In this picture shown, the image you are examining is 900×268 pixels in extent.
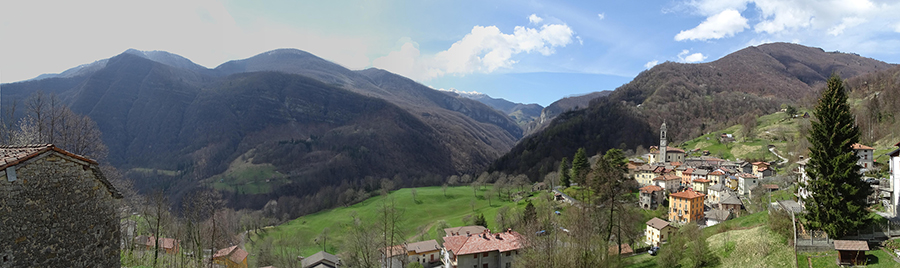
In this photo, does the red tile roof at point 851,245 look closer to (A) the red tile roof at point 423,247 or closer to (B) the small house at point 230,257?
(A) the red tile roof at point 423,247

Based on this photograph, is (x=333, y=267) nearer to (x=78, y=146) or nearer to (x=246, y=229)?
(x=78, y=146)

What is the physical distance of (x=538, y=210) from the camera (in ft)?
184

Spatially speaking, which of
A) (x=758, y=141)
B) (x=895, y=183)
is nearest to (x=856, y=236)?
(x=895, y=183)

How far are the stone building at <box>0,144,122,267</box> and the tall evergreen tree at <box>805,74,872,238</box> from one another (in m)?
30.3

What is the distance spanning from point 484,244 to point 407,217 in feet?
150

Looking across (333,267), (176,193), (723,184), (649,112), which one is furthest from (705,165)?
(176,193)

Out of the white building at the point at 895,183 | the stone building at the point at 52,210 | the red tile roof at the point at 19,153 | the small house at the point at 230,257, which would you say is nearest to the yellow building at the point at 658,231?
the white building at the point at 895,183

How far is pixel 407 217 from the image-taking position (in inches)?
3342

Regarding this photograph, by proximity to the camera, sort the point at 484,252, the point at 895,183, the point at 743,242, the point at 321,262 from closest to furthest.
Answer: the point at 895,183
the point at 743,242
the point at 484,252
the point at 321,262

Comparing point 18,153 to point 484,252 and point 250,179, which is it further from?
point 250,179

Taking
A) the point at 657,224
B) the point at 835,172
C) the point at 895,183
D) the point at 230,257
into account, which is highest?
the point at 835,172

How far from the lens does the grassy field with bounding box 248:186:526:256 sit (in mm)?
69625

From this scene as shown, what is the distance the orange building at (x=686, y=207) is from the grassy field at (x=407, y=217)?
2364 cm

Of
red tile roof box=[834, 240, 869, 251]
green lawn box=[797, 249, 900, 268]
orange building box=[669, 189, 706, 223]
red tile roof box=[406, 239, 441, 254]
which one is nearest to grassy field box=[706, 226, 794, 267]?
green lawn box=[797, 249, 900, 268]
